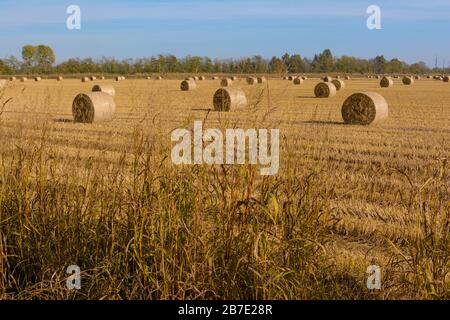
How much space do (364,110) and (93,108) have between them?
30.9 ft

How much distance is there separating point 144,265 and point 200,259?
42cm

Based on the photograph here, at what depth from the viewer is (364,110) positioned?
18.0 m

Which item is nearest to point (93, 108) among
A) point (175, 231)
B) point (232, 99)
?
point (232, 99)

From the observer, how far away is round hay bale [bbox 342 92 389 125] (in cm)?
1783

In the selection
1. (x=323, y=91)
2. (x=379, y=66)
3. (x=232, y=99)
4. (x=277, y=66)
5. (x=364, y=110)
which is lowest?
(x=364, y=110)

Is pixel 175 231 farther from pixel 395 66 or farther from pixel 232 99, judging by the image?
pixel 395 66

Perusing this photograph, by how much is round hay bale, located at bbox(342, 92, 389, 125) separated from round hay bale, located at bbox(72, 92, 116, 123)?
838cm

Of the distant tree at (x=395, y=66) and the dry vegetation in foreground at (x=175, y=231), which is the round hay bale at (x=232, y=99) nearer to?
the dry vegetation in foreground at (x=175, y=231)

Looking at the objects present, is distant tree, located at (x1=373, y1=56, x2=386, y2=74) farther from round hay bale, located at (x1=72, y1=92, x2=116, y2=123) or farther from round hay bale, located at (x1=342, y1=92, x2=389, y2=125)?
round hay bale, located at (x1=72, y1=92, x2=116, y2=123)

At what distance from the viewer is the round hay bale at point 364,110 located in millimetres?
17828

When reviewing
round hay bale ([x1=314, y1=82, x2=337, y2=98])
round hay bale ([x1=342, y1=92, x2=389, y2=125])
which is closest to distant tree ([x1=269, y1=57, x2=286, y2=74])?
round hay bale ([x1=342, y1=92, x2=389, y2=125])

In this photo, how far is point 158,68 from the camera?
15.9 feet
